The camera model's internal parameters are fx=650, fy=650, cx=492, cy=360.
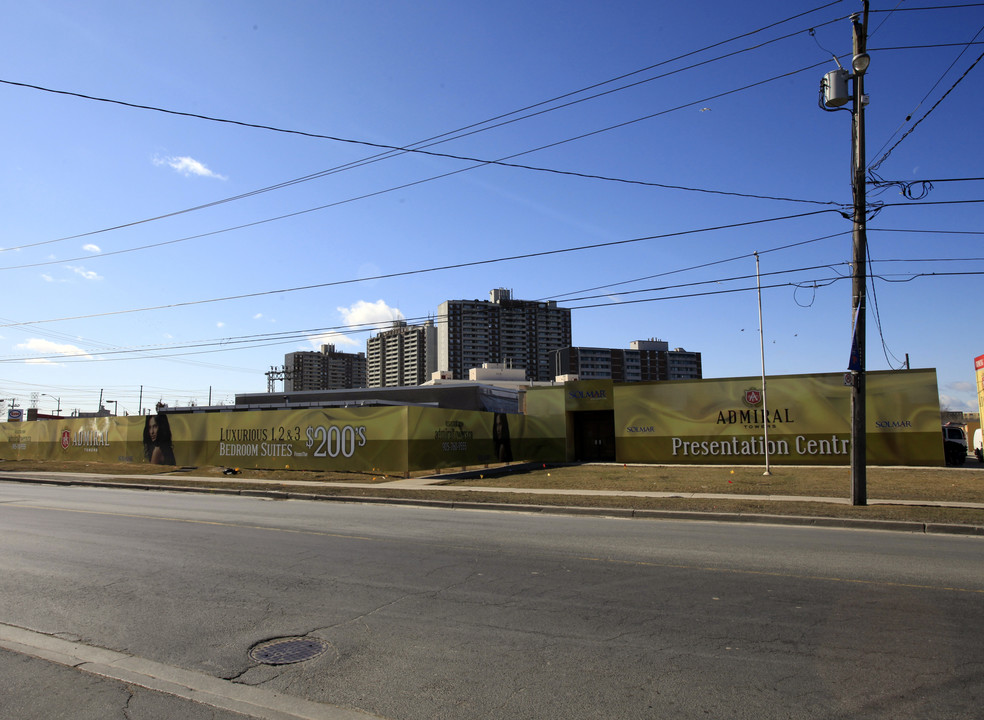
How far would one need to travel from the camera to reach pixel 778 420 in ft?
102

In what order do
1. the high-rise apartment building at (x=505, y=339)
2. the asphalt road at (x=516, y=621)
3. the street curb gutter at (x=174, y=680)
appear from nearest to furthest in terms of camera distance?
1. the street curb gutter at (x=174, y=680)
2. the asphalt road at (x=516, y=621)
3. the high-rise apartment building at (x=505, y=339)

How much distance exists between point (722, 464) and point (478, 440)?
1199 cm

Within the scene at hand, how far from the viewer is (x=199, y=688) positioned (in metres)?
4.69

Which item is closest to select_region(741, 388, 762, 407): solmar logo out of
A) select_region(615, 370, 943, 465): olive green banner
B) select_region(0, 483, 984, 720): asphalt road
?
select_region(615, 370, 943, 465): olive green banner

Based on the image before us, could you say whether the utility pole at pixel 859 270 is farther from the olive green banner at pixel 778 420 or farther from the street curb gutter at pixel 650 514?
the olive green banner at pixel 778 420

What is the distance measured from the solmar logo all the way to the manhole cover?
96.3 ft

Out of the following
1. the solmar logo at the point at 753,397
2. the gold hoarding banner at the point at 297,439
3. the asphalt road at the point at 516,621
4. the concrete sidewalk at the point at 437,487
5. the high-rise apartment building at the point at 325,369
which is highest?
the high-rise apartment building at the point at 325,369

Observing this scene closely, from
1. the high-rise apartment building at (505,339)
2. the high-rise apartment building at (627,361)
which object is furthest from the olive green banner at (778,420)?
the high-rise apartment building at (627,361)

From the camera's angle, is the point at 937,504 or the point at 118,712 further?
the point at 937,504

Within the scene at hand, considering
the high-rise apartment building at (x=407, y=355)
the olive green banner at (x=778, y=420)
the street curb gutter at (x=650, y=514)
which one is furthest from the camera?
the high-rise apartment building at (x=407, y=355)

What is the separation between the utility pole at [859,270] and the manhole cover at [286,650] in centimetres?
1308

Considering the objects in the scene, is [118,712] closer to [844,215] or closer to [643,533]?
[643,533]

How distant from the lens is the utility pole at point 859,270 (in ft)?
47.6

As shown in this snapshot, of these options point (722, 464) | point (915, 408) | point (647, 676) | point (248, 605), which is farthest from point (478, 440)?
point (647, 676)
